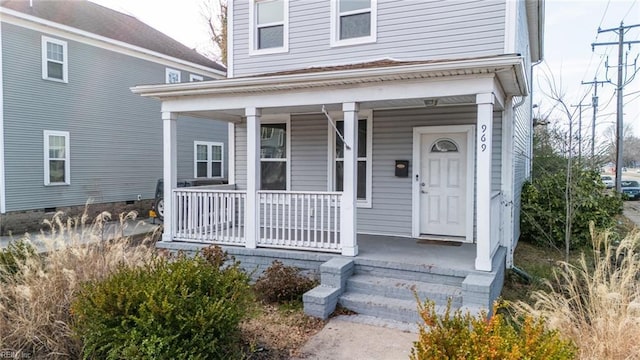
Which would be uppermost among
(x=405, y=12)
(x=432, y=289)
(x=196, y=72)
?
(x=196, y=72)

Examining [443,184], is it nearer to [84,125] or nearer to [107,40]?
[84,125]

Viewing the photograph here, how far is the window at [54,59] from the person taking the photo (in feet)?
39.2

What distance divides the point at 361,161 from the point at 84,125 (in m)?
9.65

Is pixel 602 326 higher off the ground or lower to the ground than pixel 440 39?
lower

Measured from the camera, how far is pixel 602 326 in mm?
3246

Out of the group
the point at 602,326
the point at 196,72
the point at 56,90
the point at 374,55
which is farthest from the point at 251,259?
the point at 196,72

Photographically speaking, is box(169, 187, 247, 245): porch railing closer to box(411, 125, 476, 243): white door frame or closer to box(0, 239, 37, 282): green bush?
box(0, 239, 37, 282): green bush

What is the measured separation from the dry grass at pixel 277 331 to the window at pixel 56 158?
983 cm

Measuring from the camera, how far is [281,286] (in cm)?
578

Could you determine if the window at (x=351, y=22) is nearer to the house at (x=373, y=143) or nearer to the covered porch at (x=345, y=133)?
the house at (x=373, y=143)

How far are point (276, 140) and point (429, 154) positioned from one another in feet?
10.7

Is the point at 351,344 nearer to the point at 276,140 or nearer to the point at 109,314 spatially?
the point at 109,314

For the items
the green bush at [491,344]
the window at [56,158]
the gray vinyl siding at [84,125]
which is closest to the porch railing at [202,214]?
the green bush at [491,344]

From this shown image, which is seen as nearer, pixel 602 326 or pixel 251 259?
pixel 602 326
